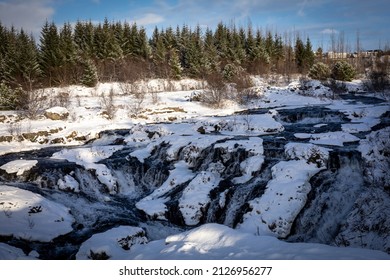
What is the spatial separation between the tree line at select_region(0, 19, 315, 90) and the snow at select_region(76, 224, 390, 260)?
75.1ft

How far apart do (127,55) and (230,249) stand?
43.4 meters

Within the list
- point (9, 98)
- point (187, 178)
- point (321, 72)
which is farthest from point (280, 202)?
point (321, 72)

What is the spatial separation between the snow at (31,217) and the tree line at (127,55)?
17.9 metres

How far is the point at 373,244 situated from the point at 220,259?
3.78m

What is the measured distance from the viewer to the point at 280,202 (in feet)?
28.6

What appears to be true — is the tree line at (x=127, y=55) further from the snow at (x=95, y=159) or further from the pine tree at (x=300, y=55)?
the snow at (x=95, y=159)

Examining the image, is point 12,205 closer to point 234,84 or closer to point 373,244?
point 373,244

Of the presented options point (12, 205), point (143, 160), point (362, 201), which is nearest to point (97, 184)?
point (143, 160)

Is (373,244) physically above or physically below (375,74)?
below

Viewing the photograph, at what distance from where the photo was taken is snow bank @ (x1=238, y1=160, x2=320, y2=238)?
823 cm

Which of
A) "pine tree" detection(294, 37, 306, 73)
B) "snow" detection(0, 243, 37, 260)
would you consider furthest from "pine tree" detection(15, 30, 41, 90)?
"pine tree" detection(294, 37, 306, 73)

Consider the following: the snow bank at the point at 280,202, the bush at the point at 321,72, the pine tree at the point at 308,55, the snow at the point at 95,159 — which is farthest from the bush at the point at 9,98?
the pine tree at the point at 308,55

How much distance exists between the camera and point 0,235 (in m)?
7.37
